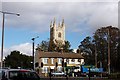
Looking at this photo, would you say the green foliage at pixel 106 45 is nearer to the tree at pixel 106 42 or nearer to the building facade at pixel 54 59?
the tree at pixel 106 42

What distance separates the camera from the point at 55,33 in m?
181

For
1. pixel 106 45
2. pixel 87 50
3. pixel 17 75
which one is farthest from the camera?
pixel 87 50

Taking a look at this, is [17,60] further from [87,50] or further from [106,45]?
[106,45]

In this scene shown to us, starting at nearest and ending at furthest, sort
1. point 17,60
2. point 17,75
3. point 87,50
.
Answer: point 17,75, point 87,50, point 17,60

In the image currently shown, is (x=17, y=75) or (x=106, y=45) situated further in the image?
(x=106, y=45)

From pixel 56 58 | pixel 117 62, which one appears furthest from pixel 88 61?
pixel 117 62

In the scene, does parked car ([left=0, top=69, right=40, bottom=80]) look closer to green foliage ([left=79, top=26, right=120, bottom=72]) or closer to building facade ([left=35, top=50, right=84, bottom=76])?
green foliage ([left=79, top=26, right=120, bottom=72])

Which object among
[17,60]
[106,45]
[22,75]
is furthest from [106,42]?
[22,75]

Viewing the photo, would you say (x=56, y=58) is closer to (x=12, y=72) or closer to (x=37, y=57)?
(x=37, y=57)

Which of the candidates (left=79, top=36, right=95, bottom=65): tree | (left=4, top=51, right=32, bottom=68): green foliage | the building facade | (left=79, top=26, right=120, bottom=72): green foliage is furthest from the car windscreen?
(left=4, top=51, right=32, bottom=68): green foliage

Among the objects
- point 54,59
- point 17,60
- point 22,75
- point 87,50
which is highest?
point 87,50

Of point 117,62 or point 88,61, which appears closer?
point 117,62

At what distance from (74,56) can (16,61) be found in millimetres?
39885

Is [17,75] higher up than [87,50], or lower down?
lower down
